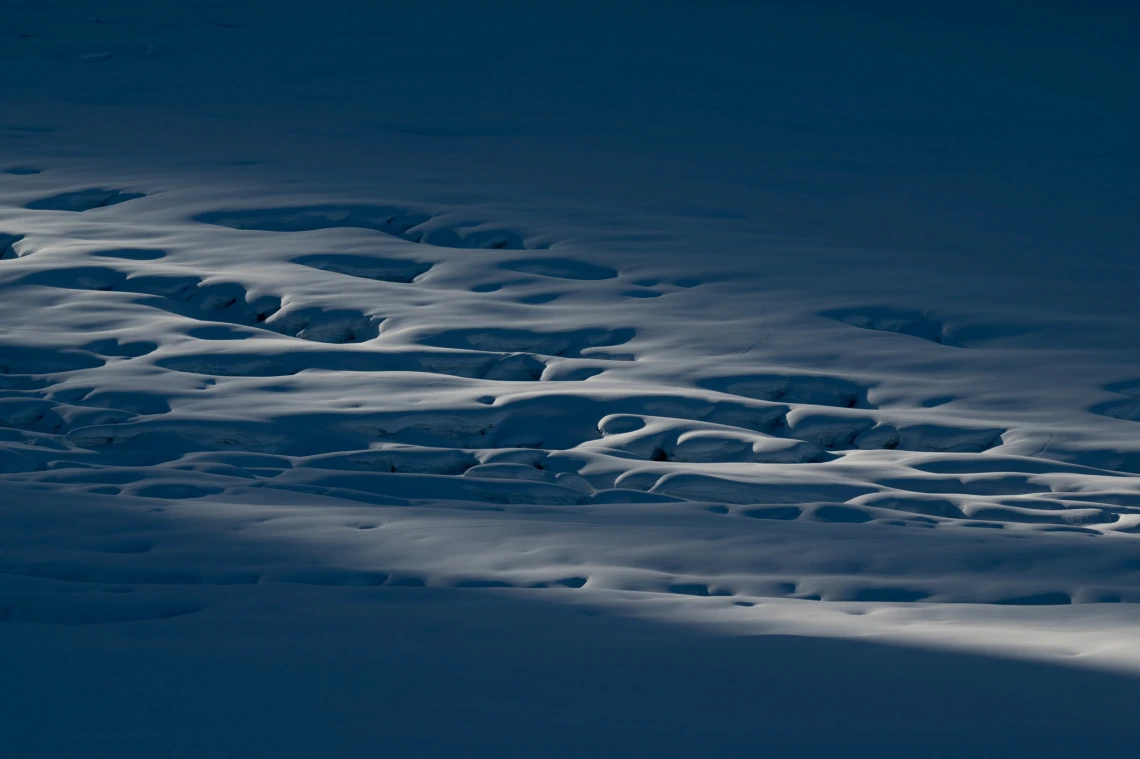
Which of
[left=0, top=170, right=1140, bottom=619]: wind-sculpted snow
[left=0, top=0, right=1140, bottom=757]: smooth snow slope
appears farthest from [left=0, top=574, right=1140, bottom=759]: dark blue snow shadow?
[left=0, top=170, right=1140, bottom=619]: wind-sculpted snow

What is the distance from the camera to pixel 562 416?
14.4 feet

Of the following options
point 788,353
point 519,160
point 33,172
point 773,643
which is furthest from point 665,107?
point 773,643

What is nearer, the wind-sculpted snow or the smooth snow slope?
the smooth snow slope

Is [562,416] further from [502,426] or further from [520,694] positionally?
[520,694]

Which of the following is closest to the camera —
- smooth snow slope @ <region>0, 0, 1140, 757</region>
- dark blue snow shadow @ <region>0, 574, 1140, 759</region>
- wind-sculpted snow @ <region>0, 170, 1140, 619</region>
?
Result: dark blue snow shadow @ <region>0, 574, 1140, 759</region>

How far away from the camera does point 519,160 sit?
8.95 m

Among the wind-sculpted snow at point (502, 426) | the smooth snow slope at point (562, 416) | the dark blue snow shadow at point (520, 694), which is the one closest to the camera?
the dark blue snow shadow at point (520, 694)

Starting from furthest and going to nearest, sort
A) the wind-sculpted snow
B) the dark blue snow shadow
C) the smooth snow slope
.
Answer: the wind-sculpted snow
the smooth snow slope
the dark blue snow shadow

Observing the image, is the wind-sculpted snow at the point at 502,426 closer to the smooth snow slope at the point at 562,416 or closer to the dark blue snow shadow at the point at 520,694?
the smooth snow slope at the point at 562,416

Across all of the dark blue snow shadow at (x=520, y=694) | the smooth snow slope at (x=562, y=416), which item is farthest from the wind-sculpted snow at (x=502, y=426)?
the dark blue snow shadow at (x=520, y=694)

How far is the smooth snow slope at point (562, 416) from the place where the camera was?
209 centimetres

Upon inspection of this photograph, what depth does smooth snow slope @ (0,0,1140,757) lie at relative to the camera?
209cm

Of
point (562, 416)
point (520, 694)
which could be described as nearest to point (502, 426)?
point (562, 416)

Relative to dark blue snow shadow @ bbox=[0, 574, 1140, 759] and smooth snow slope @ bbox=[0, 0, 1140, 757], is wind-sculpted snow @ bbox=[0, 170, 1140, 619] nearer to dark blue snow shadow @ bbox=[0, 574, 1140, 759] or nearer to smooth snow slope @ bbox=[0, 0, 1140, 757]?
smooth snow slope @ bbox=[0, 0, 1140, 757]
